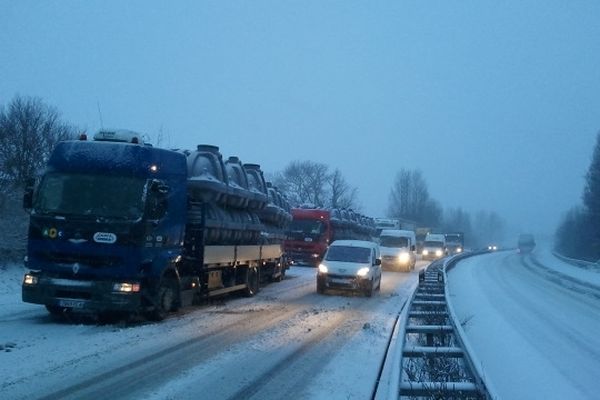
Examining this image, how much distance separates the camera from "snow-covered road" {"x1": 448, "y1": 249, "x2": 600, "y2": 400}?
9.55m

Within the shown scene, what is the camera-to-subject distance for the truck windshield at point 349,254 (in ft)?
71.5

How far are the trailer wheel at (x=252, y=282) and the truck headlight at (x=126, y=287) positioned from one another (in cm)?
710

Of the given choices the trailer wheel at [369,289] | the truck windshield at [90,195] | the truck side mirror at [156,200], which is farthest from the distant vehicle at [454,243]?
the truck windshield at [90,195]

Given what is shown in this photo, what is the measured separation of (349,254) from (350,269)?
3.94 ft

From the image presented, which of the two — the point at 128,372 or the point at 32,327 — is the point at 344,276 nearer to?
the point at 32,327

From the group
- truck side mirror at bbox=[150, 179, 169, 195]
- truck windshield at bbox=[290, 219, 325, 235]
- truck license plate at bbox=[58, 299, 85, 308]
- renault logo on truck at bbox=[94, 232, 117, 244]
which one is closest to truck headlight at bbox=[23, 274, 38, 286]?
truck license plate at bbox=[58, 299, 85, 308]

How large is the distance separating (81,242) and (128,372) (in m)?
4.44

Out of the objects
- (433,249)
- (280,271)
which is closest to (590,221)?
(433,249)

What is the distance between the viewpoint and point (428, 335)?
11383mm

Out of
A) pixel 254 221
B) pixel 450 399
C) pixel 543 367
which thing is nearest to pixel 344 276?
pixel 254 221

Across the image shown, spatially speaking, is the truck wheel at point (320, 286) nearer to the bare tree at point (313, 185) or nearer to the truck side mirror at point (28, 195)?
the truck side mirror at point (28, 195)

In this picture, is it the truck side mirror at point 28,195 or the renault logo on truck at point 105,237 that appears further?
the truck side mirror at point 28,195

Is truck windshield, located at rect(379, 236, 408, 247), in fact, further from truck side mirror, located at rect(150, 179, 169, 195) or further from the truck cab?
truck side mirror, located at rect(150, 179, 169, 195)

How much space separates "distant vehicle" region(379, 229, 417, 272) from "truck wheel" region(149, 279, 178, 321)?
76.5 feet
